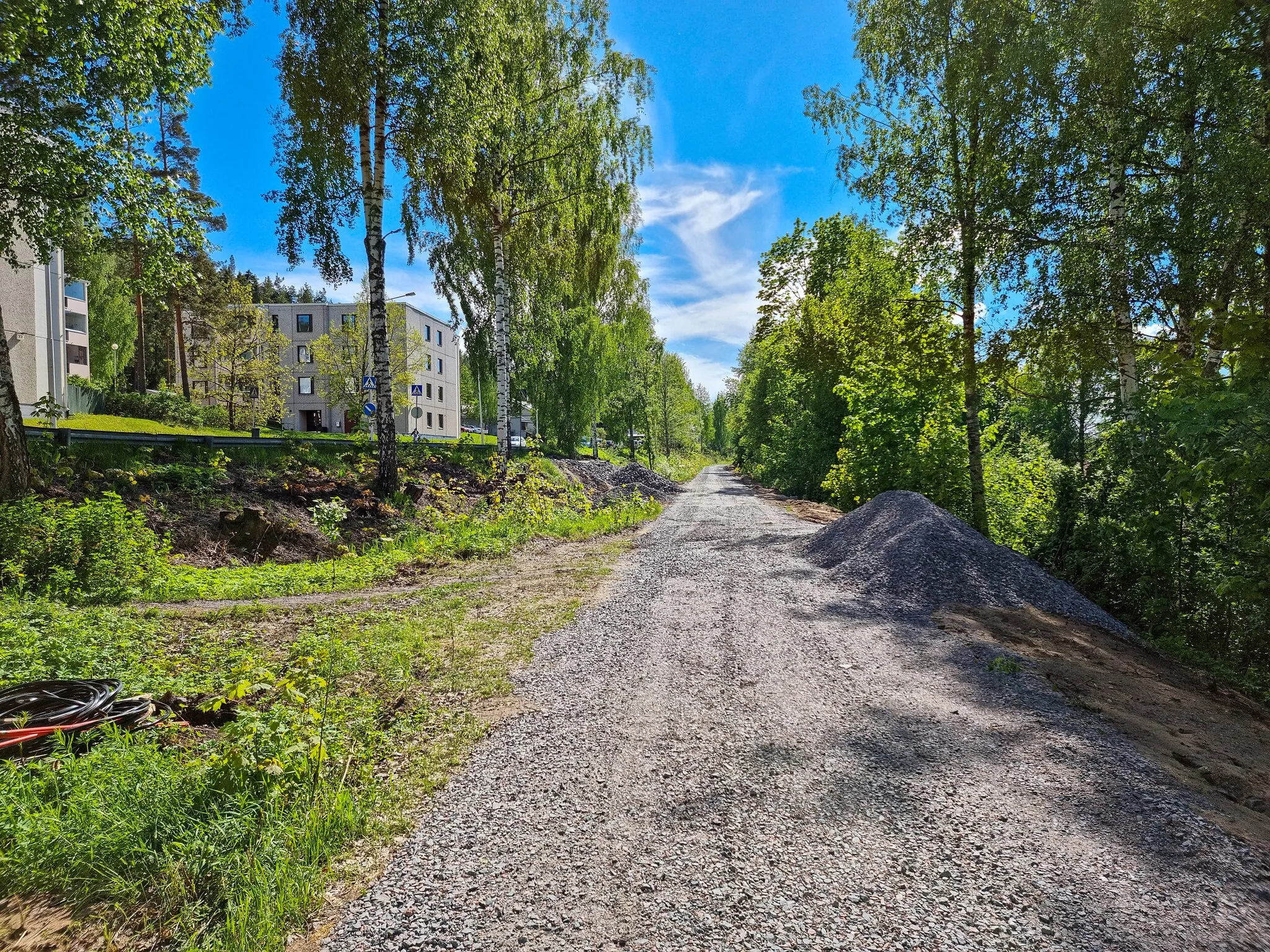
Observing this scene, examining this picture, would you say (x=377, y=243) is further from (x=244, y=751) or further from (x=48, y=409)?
(x=244, y=751)

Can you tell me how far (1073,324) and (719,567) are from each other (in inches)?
256

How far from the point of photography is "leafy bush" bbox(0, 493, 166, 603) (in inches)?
247

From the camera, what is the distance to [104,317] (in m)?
36.5

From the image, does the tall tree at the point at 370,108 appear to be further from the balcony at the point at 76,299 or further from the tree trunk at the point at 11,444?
the balcony at the point at 76,299

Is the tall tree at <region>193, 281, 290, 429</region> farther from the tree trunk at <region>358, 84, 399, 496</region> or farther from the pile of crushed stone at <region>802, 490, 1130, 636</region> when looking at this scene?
the pile of crushed stone at <region>802, 490, 1130, 636</region>

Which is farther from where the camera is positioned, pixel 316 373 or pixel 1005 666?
pixel 316 373

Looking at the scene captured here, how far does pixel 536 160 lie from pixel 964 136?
9871mm

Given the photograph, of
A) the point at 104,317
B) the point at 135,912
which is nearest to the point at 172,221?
the point at 135,912

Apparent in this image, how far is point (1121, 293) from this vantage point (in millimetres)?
7809

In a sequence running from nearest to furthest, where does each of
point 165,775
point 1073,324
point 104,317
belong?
1. point 165,775
2. point 1073,324
3. point 104,317

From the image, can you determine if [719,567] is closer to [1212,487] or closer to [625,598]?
[625,598]

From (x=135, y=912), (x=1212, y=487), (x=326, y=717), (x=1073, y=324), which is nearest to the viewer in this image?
(x=135, y=912)

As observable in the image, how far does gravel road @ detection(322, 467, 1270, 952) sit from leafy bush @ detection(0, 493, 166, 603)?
18.4ft

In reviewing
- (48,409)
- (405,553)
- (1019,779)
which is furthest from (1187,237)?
(48,409)
